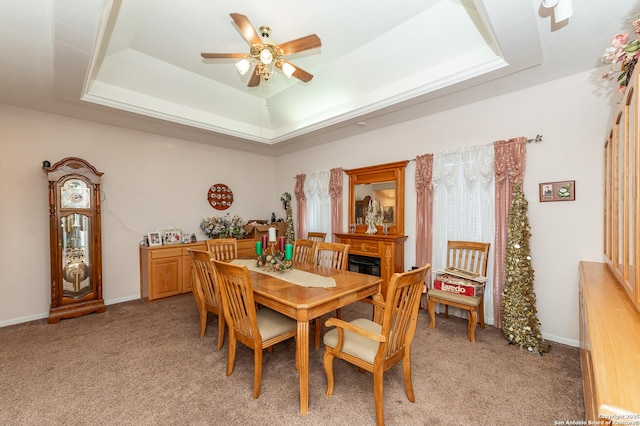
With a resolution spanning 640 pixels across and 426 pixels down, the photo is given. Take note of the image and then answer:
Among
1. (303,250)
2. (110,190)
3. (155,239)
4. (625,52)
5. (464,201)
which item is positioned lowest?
(303,250)

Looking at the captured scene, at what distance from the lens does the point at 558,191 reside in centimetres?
285

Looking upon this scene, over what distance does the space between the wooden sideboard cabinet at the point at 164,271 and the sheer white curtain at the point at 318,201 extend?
2064 millimetres

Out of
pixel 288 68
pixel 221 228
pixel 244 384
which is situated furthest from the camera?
pixel 221 228

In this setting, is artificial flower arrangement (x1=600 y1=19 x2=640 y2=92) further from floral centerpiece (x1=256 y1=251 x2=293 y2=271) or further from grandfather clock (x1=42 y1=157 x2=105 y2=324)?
grandfather clock (x1=42 y1=157 x2=105 y2=324)

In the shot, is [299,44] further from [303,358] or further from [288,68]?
[303,358]

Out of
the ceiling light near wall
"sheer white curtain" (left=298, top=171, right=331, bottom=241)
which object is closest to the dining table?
the ceiling light near wall

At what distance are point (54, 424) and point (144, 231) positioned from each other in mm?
3162

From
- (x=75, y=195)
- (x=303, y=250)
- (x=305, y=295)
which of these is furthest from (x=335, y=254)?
(x=75, y=195)

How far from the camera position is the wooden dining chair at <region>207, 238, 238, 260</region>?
12.1 feet

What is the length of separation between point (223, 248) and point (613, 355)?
374cm

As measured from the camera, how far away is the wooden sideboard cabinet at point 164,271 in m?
4.19

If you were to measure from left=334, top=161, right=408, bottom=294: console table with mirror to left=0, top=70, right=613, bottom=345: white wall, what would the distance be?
0.17 meters

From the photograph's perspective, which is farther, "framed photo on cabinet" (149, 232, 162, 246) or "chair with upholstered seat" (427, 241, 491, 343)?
"framed photo on cabinet" (149, 232, 162, 246)

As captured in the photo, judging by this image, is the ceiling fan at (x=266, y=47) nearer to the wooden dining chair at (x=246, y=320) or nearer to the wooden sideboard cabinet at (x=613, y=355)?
the wooden dining chair at (x=246, y=320)
